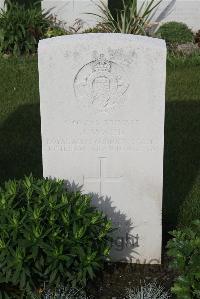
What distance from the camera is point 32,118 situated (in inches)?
294

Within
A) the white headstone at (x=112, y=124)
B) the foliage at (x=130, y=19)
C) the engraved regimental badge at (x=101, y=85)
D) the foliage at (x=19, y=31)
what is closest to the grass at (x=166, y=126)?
the foliage at (x=19, y=31)

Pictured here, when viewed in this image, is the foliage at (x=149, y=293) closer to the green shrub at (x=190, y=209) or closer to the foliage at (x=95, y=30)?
the green shrub at (x=190, y=209)

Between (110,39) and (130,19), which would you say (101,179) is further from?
(130,19)

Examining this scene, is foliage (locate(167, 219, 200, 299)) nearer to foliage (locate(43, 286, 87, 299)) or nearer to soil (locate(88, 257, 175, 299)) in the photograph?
soil (locate(88, 257, 175, 299))

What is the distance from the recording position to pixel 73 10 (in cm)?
1062

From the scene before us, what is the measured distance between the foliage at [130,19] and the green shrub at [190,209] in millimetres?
4719

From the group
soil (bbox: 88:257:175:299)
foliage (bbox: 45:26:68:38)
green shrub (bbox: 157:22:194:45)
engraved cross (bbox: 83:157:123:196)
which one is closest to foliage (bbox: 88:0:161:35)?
green shrub (bbox: 157:22:194:45)

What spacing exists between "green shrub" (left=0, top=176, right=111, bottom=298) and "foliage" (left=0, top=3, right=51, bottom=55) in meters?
5.85

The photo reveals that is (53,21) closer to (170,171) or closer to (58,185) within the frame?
(170,171)

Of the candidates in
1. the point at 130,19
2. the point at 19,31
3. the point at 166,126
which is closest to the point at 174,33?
the point at 130,19

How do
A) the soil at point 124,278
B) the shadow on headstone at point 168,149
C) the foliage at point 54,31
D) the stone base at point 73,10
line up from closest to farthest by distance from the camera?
the soil at point 124,278 < the shadow on headstone at point 168,149 < the foliage at point 54,31 < the stone base at point 73,10

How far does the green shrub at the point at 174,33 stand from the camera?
10.4 metres

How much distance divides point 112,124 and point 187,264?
111 centimetres

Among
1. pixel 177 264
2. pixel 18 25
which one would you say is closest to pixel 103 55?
pixel 177 264
